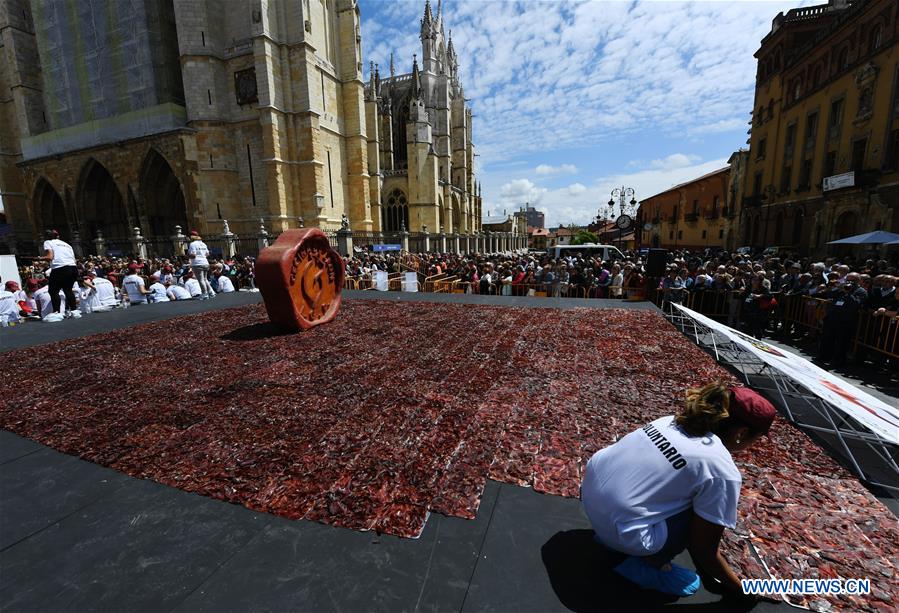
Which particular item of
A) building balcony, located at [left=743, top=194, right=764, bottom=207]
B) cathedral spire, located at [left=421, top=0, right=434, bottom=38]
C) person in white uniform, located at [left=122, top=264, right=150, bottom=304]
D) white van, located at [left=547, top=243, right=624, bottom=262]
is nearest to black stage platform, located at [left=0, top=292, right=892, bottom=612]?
person in white uniform, located at [left=122, top=264, right=150, bottom=304]

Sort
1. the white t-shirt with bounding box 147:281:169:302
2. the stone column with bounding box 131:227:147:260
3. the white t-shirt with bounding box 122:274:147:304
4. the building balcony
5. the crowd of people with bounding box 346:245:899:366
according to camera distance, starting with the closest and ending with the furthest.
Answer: the crowd of people with bounding box 346:245:899:366, the white t-shirt with bounding box 122:274:147:304, the white t-shirt with bounding box 147:281:169:302, the stone column with bounding box 131:227:147:260, the building balcony

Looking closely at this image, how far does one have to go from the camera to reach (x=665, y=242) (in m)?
52.1

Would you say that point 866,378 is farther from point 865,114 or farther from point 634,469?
point 865,114

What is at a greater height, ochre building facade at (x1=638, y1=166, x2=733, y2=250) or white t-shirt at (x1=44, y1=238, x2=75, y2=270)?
ochre building facade at (x1=638, y1=166, x2=733, y2=250)

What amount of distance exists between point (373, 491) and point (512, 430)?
4.60ft

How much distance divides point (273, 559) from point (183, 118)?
31.7m

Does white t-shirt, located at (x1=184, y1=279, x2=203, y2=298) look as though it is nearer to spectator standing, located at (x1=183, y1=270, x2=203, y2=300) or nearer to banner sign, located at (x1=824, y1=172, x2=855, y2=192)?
spectator standing, located at (x1=183, y1=270, x2=203, y2=300)

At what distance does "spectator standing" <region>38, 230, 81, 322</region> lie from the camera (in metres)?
8.09

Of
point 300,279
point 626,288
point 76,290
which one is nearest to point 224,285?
point 76,290

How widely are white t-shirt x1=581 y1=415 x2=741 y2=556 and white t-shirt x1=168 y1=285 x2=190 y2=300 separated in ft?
43.8

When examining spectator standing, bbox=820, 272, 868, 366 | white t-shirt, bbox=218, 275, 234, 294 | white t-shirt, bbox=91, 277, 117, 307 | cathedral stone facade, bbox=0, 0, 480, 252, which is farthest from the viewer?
cathedral stone facade, bbox=0, 0, 480, 252

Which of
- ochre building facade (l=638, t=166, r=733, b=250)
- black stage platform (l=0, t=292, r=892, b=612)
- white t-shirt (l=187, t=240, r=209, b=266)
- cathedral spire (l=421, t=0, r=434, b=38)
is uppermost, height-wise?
cathedral spire (l=421, t=0, r=434, b=38)

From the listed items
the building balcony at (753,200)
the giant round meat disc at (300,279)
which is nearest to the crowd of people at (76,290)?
the giant round meat disc at (300,279)

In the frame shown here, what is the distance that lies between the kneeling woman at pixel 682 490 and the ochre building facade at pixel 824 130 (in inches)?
991
